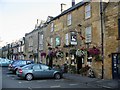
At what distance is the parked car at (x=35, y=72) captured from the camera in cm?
2173

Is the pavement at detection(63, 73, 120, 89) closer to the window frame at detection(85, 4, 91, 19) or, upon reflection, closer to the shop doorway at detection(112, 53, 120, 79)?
the shop doorway at detection(112, 53, 120, 79)

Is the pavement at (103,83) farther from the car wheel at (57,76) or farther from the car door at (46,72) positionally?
the car door at (46,72)

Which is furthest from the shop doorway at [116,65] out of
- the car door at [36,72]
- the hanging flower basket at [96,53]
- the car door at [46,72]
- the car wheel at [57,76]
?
the car door at [36,72]

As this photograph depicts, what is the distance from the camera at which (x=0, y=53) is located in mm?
105062

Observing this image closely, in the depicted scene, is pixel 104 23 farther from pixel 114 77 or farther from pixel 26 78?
pixel 26 78

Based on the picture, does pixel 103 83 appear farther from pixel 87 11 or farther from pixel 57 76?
pixel 87 11

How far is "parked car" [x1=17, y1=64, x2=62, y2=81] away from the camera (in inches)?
856

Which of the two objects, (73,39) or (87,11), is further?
(73,39)

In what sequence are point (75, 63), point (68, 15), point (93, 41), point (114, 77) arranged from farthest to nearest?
point (68, 15) < point (75, 63) < point (93, 41) < point (114, 77)

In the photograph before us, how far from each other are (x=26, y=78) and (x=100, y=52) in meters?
7.10

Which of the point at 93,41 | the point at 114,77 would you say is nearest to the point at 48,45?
the point at 93,41

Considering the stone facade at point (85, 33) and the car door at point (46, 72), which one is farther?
the car door at point (46, 72)

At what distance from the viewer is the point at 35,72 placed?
72.2ft

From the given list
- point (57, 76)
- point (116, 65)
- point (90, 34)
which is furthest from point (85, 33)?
point (116, 65)
